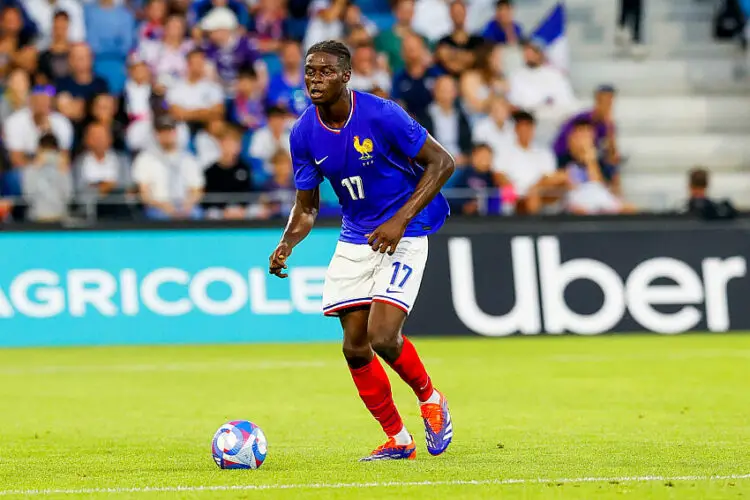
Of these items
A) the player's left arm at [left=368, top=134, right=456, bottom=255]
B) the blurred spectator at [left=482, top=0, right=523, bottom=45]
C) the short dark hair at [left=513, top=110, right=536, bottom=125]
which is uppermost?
the blurred spectator at [left=482, top=0, right=523, bottom=45]

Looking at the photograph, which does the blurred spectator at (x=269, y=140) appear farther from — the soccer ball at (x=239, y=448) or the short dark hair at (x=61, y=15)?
the soccer ball at (x=239, y=448)

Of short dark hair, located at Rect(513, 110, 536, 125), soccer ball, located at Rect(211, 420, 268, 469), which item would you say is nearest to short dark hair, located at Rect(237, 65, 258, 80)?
short dark hair, located at Rect(513, 110, 536, 125)

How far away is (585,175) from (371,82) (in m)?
2.89

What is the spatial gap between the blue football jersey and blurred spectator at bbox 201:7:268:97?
1111 cm

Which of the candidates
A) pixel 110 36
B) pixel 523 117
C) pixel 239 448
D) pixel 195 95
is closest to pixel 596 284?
pixel 523 117

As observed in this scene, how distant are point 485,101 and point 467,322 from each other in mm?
4042

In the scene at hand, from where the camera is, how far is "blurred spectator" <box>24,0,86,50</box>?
19406 mm

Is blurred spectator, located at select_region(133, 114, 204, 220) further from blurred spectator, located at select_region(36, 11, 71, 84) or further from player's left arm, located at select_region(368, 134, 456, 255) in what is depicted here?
player's left arm, located at select_region(368, 134, 456, 255)

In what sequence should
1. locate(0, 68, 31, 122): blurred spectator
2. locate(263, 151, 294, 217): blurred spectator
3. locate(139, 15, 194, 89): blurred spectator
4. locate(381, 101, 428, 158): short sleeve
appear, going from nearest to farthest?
locate(381, 101, 428, 158): short sleeve < locate(263, 151, 294, 217): blurred spectator < locate(0, 68, 31, 122): blurred spectator < locate(139, 15, 194, 89): blurred spectator

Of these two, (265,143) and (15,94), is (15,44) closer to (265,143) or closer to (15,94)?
(15,94)

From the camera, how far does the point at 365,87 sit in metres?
18.9

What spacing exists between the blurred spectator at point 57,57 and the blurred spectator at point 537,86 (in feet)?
18.9

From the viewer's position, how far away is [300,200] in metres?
8.49

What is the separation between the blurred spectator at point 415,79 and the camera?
18875 millimetres
